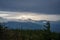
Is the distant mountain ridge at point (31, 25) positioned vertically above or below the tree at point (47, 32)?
above

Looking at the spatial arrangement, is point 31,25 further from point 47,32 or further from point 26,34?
point 47,32

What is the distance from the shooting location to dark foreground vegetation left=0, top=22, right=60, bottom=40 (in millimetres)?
3459

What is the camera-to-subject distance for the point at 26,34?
3469 millimetres

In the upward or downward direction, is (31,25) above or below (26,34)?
above

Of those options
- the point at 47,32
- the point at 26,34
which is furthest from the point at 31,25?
the point at 47,32

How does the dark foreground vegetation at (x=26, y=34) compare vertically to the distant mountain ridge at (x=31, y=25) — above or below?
below

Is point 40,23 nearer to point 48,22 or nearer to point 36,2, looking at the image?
point 48,22

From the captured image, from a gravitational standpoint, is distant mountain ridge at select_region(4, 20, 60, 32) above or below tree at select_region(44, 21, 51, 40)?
above

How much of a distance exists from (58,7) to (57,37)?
53 cm

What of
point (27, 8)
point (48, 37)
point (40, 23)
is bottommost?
point (48, 37)

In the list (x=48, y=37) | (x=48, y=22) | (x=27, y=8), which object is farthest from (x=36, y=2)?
(x=48, y=37)

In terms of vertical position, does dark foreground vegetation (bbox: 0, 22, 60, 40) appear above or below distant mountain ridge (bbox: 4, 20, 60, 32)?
below

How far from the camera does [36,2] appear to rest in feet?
11.6

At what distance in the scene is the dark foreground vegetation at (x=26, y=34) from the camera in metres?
3.46
